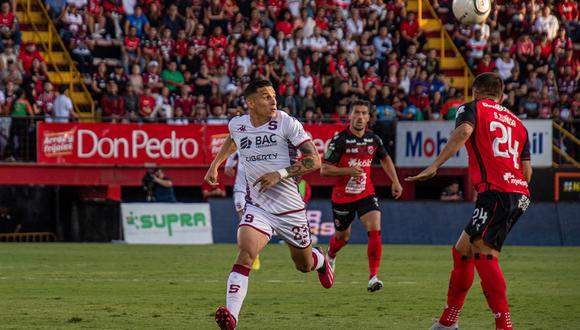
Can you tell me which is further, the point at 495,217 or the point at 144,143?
the point at 144,143

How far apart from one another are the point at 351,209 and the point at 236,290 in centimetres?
645

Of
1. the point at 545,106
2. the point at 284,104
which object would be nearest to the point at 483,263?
the point at 284,104

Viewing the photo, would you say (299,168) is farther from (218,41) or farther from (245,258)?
(218,41)

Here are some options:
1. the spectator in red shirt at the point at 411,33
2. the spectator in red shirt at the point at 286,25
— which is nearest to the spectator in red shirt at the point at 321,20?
the spectator in red shirt at the point at 286,25

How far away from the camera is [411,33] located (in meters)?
33.7

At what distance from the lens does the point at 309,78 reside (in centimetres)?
Answer: 3102

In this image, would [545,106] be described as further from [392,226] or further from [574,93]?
[392,226]

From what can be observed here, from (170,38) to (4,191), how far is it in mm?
6099

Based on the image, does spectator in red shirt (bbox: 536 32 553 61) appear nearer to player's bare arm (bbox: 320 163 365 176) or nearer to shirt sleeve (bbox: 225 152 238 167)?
shirt sleeve (bbox: 225 152 238 167)

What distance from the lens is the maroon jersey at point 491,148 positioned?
33.6 feet

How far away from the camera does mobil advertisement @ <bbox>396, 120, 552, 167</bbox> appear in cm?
2902

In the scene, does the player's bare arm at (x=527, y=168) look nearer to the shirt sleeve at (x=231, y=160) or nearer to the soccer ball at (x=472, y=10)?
the shirt sleeve at (x=231, y=160)

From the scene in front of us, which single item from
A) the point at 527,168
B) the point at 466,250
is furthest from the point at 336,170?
the point at 466,250

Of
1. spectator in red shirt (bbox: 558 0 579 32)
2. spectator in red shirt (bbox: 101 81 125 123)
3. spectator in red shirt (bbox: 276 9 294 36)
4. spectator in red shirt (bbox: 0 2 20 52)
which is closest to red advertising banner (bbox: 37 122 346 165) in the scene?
spectator in red shirt (bbox: 101 81 125 123)
